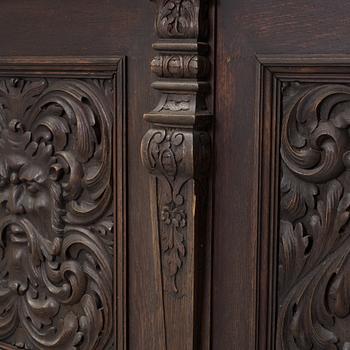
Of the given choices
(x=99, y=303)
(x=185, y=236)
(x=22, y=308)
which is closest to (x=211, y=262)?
(x=185, y=236)

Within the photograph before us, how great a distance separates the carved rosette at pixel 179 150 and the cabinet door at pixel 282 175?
0.02 m

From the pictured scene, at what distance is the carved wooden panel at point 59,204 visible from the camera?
77cm

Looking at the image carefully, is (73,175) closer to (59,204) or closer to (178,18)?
(59,204)

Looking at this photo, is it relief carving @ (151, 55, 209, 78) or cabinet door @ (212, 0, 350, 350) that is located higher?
relief carving @ (151, 55, 209, 78)

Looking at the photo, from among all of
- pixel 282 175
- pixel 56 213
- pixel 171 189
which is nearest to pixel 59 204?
pixel 56 213

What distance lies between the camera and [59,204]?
805 millimetres

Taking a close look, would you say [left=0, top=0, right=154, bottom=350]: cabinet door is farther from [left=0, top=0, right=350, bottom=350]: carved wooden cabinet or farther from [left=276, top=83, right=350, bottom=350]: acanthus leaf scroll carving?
[left=276, top=83, right=350, bottom=350]: acanthus leaf scroll carving

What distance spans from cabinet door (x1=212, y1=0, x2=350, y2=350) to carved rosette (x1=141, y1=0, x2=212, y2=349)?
0.8 inches

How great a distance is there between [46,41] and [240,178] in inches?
11.3

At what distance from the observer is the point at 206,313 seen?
0.71 meters

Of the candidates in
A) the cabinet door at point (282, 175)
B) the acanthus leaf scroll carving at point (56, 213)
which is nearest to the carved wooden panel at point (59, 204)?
the acanthus leaf scroll carving at point (56, 213)

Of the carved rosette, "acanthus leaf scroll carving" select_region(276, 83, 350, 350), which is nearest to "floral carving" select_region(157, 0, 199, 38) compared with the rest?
the carved rosette

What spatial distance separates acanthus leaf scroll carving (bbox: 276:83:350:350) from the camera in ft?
2.06

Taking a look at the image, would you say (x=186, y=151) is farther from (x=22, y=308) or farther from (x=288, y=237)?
(x=22, y=308)
